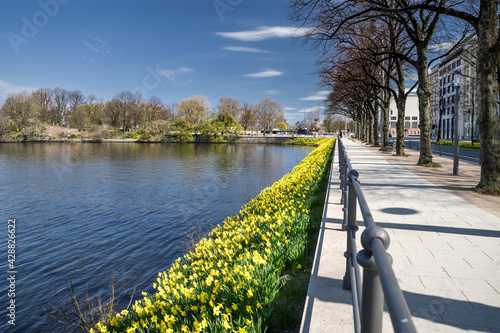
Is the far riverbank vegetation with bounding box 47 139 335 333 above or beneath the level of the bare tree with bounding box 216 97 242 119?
beneath

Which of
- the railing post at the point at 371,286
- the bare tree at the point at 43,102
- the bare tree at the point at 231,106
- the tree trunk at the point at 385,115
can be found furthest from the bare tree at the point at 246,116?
the railing post at the point at 371,286

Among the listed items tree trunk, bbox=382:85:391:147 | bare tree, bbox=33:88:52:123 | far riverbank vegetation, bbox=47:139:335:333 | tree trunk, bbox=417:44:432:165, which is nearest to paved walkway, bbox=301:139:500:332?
far riverbank vegetation, bbox=47:139:335:333

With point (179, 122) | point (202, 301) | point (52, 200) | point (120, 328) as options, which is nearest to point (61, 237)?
point (52, 200)

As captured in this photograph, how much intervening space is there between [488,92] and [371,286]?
1015 centimetres

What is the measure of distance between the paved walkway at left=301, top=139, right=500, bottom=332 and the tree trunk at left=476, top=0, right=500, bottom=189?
1.90 metres

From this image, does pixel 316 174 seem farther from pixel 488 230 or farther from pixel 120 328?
pixel 120 328

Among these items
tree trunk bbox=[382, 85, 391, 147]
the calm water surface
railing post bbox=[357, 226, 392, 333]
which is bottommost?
the calm water surface

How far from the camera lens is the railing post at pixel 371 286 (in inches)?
49.6

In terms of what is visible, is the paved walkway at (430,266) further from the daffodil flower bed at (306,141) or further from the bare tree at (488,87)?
the daffodil flower bed at (306,141)

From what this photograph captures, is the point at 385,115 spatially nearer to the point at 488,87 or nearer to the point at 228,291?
the point at 488,87

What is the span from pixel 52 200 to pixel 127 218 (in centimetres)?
541

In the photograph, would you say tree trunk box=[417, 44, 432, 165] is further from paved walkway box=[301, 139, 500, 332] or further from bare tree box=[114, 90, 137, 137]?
bare tree box=[114, 90, 137, 137]

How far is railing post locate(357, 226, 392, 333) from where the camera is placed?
4.13 feet

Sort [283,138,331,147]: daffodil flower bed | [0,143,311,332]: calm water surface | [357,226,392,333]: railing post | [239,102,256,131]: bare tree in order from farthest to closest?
[239,102,256,131]: bare tree, [283,138,331,147]: daffodil flower bed, [0,143,311,332]: calm water surface, [357,226,392,333]: railing post
